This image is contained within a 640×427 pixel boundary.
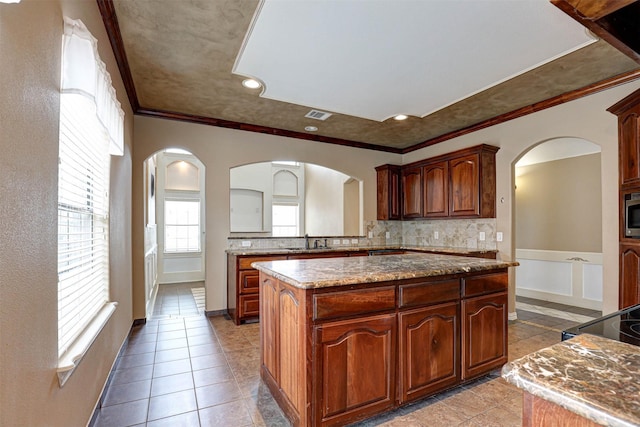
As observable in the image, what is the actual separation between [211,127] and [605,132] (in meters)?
4.52

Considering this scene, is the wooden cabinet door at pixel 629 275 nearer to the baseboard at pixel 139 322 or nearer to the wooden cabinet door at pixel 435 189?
the wooden cabinet door at pixel 435 189

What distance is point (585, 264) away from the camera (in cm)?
475

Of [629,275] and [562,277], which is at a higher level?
[629,275]

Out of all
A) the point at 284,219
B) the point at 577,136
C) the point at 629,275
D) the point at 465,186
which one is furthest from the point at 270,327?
the point at 284,219

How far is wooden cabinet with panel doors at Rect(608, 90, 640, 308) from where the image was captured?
247 centimetres

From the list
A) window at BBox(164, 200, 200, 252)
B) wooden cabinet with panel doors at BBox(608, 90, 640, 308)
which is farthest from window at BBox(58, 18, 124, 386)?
window at BBox(164, 200, 200, 252)

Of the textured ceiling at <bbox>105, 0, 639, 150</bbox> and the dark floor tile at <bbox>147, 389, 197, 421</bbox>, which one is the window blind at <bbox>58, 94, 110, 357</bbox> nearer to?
the dark floor tile at <bbox>147, 389, 197, 421</bbox>

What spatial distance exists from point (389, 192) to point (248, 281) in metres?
2.86

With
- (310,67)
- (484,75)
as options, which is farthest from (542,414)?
(484,75)

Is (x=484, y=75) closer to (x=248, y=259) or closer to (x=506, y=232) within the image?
(x=506, y=232)

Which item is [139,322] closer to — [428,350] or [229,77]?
[229,77]

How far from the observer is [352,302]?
1827 millimetres

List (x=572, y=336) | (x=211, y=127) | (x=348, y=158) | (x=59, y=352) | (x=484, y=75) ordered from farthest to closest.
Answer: (x=348, y=158) → (x=211, y=127) → (x=484, y=75) → (x=59, y=352) → (x=572, y=336)

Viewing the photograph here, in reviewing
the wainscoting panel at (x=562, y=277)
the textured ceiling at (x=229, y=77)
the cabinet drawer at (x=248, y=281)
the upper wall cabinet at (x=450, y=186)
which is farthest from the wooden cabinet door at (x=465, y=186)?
the cabinet drawer at (x=248, y=281)
